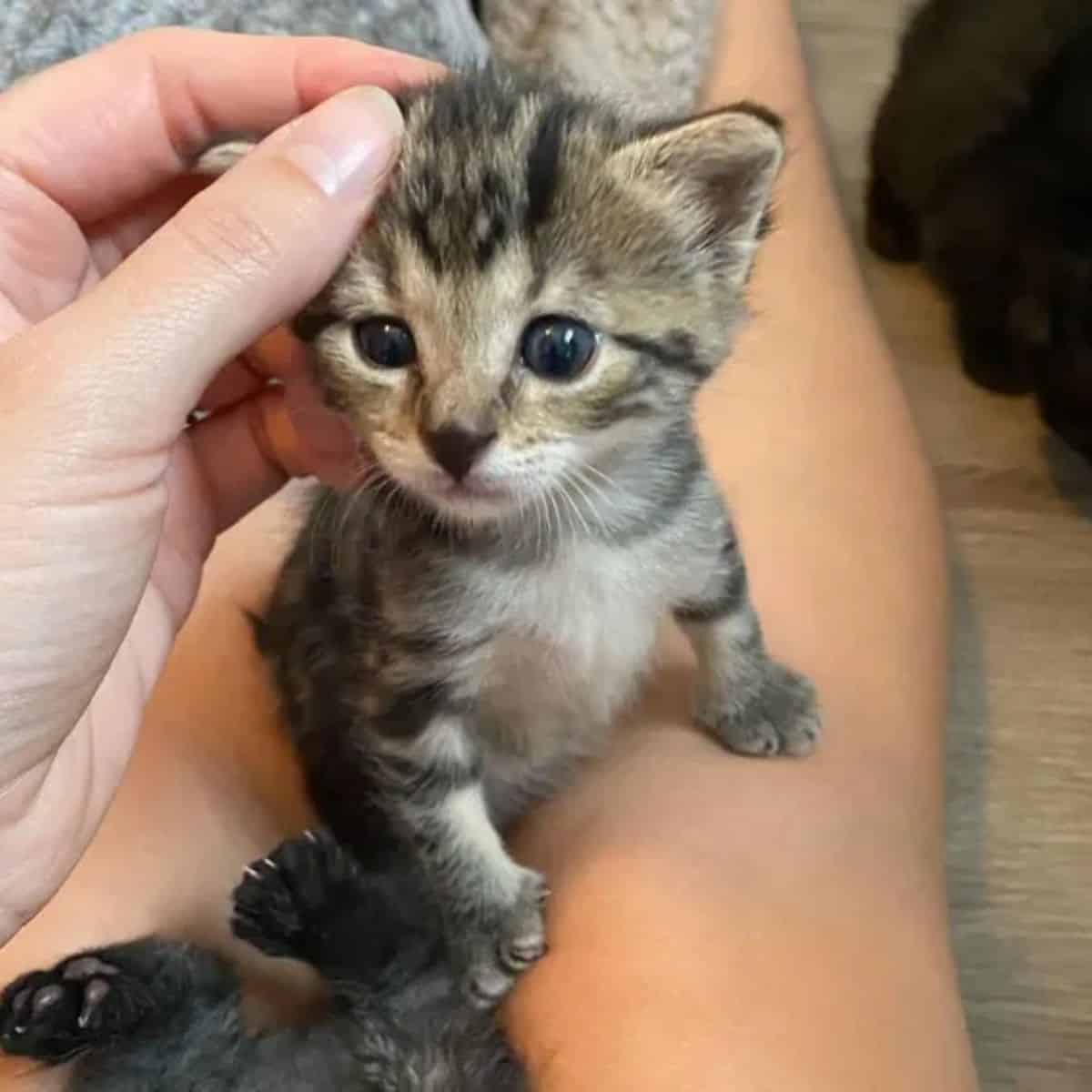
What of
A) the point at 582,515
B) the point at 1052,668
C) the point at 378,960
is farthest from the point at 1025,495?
the point at 378,960

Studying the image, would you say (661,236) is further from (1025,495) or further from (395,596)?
(1025,495)

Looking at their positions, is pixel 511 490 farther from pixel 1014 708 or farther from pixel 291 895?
pixel 1014 708

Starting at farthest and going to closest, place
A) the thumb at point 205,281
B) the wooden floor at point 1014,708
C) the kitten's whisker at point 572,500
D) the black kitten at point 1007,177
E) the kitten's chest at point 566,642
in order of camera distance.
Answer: the black kitten at point 1007,177
the wooden floor at point 1014,708
the kitten's chest at point 566,642
the kitten's whisker at point 572,500
the thumb at point 205,281

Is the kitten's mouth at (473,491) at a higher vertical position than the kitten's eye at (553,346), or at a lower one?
lower

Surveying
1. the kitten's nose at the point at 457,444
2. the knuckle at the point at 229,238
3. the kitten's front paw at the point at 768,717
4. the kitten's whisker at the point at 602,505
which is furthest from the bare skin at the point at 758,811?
the knuckle at the point at 229,238

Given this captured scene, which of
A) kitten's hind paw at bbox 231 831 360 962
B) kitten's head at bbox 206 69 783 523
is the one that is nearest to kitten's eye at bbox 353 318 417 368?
kitten's head at bbox 206 69 783 523

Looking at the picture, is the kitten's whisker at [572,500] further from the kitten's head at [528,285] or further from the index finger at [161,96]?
the index finger at [161,96]

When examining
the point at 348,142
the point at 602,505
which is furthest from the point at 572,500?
the point at 348,142
